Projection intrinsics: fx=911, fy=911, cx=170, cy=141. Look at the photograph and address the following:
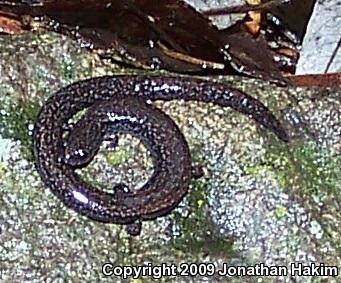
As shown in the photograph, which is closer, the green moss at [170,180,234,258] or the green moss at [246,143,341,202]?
the green moss at [170,180,234,258]

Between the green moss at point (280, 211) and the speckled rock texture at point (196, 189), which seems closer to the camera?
the speckled rock texture at point (196, 189)

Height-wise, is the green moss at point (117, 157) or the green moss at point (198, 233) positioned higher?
the green moss at point (117, 157)

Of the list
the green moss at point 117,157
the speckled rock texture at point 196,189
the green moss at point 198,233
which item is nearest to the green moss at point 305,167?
the speckled rock texture at point 196,189

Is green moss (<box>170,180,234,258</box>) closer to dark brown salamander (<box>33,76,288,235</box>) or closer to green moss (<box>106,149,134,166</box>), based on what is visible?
dark brown salamander (<box>33,76,288,235</box>)

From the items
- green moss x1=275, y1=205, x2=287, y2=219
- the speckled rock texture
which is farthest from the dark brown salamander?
green moss x1=275, y1=205, x2=287, y2=219

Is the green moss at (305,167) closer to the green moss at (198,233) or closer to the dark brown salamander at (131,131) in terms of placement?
the dark brown salamander at (131,131)

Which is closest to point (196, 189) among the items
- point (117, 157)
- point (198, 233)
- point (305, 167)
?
point (198, 233)

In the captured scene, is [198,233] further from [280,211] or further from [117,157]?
[117,157]
